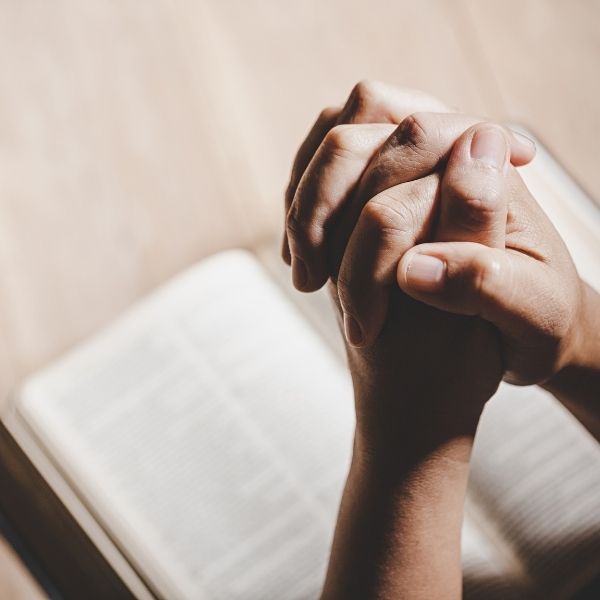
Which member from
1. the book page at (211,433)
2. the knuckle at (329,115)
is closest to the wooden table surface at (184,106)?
the book page at (211,433)

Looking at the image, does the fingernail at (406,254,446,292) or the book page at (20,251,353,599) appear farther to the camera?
the book page at (20,251,353,599)

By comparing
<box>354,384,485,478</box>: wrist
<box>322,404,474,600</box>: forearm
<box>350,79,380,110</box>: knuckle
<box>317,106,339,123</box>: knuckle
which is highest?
<box>350,79,380,110</box>: knuckle

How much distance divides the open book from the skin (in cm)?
12

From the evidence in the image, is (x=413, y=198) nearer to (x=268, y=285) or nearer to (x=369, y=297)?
(x=369, y=297)

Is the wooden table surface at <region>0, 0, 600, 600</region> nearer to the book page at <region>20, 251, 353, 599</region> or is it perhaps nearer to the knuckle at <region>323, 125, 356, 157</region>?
the book page at <region>20, 251, 353, 599</region>

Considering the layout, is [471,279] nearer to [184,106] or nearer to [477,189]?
[477,189]

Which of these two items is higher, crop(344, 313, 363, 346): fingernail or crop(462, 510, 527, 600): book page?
crop(344, 313, 363, 346): fingernail

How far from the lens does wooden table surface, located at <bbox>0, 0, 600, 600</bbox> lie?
0.92 m

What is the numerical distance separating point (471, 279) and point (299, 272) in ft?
0.52

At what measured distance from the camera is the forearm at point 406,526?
0.56 meters

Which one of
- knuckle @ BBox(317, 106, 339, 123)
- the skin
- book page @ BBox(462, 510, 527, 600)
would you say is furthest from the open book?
knuckle @ BBox(317, 106, 339, 123)

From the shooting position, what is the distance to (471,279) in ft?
1.53

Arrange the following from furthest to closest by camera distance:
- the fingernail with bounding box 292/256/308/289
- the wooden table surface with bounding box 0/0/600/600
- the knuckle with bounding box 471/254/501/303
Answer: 1. the wooden table surface with bounding box 0/0/600/600
2. the fingernail with bounding box 292/256/308/289
3. the knuckle with bounding box 471/254/501/303

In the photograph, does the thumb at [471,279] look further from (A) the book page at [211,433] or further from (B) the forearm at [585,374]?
(A) the book page at [211,433]
